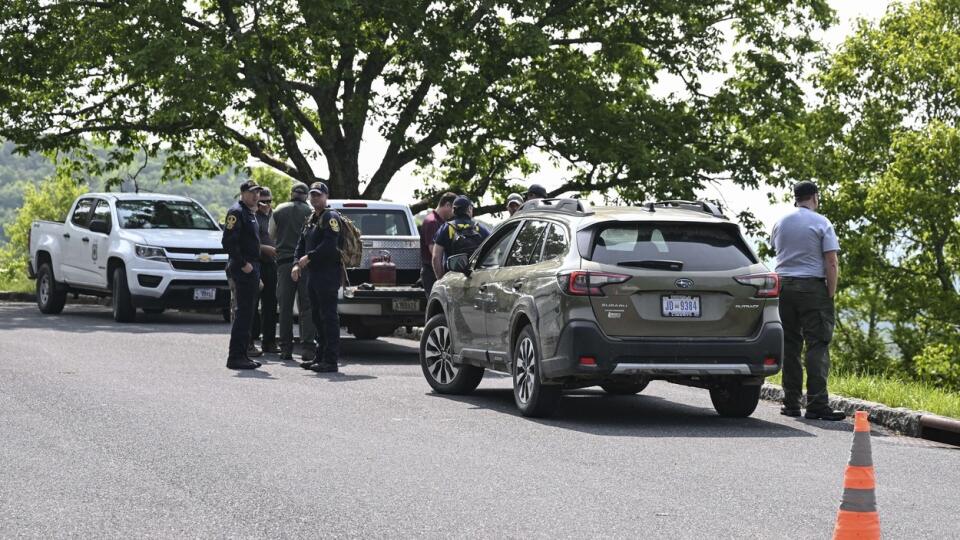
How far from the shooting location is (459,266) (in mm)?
12023

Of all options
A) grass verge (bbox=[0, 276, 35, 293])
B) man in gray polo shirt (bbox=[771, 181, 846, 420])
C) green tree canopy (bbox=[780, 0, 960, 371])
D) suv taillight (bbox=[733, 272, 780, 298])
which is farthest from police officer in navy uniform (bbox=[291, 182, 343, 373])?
green tree canopy (bbox=[780, 0, 960, 371])

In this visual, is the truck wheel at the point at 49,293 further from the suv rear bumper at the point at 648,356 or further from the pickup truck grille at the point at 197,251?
the suv rear bumper at the point at 648,356

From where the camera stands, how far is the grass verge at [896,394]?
1090 cm

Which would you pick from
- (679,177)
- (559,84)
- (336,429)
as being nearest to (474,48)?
(559,84)

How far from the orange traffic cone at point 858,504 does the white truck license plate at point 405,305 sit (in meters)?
10.7

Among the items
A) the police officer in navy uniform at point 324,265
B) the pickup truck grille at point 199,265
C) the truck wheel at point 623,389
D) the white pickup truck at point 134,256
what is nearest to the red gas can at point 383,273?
the police officer in navy uniform at point 324,265

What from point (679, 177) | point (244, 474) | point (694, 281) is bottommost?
point (244, 474)

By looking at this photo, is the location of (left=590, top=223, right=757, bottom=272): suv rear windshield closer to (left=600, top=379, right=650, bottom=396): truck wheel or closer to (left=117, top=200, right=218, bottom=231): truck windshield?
(left=600, top=379, right=650, bottom=396): truck wheel

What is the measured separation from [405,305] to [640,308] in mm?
6133

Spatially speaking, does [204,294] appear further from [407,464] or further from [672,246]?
[407,464]

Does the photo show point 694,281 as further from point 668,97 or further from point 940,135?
point 940,135

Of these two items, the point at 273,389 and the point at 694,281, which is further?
the point at 273,389

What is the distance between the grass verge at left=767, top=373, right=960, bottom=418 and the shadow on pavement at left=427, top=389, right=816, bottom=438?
48.5 inches

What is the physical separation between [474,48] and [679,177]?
17.0 ft
